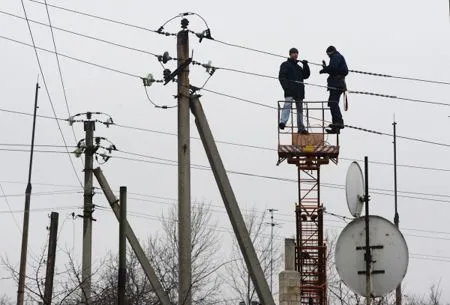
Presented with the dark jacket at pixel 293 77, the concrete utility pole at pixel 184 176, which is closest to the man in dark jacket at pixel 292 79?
the dark jacket at pixel 293 77

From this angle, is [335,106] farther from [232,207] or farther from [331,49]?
[232,207]

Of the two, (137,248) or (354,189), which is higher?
(137,248)

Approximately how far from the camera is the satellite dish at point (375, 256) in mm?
7844

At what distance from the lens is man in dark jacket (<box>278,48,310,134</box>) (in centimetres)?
1736

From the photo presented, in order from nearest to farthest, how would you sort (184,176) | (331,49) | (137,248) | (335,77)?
(184,176)
(331,49)
(335,77)
(137,248)

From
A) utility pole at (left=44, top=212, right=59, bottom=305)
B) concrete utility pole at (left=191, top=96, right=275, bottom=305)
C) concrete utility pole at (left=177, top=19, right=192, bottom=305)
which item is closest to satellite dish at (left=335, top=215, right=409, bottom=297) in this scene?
concrete utility pole at (left=191, top=96, right=275, bottom=305)

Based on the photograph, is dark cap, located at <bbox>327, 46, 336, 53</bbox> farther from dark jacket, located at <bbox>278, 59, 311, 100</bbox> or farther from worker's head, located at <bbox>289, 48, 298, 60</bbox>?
worker's head, located at <bbox>289, 48, 298, 60</bbox>

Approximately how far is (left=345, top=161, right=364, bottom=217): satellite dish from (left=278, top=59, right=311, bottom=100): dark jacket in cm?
866

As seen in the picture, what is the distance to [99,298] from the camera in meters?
19.9

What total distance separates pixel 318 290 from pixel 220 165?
825 centimetres

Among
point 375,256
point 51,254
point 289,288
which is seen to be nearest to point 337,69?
point 289,288

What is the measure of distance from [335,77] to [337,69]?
38 centimetres

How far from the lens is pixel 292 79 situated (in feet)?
57.1

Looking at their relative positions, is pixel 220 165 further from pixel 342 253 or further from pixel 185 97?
pixel 342 253
